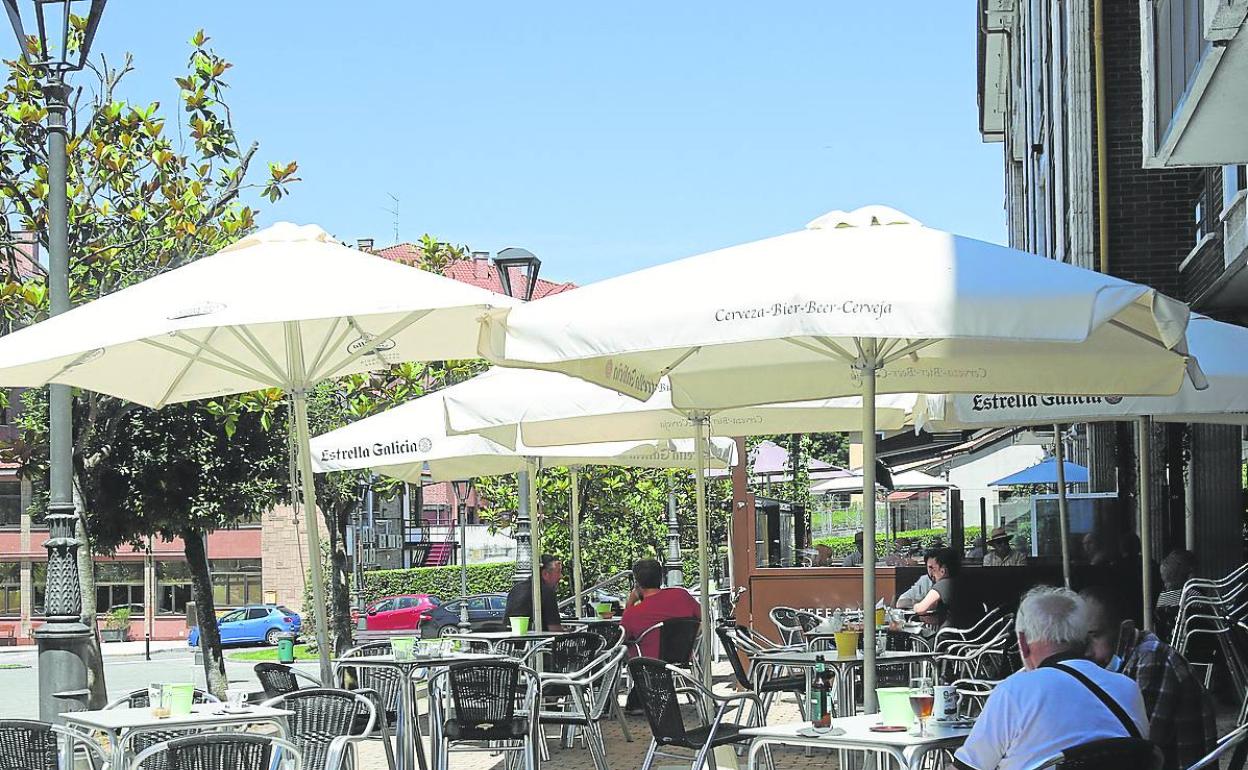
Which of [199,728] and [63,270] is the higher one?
[63,270]

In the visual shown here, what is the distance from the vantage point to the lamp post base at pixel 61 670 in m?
10.4

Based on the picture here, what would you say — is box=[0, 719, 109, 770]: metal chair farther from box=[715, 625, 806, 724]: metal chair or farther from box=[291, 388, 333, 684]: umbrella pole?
box=[715, 625, 806, 724]: metal chair

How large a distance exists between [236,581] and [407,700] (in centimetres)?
6285

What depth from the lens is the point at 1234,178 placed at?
588 inches

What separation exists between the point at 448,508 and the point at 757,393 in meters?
77.4

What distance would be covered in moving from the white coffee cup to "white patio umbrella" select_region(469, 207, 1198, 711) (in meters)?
0.72

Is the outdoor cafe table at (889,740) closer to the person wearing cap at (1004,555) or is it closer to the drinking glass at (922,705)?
→ the drinking glass at (922,705)

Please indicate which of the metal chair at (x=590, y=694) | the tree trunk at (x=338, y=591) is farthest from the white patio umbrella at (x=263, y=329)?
the tree trunk at (x=338, y=591)

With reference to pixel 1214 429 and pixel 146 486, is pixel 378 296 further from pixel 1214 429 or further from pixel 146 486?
pixel 146 486

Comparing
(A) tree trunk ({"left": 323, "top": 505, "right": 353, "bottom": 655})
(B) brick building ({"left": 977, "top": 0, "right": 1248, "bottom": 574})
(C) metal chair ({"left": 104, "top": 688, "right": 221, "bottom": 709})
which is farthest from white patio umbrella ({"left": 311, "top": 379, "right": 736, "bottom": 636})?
(A) tree trunk ({"left": 323, "top": 505, "right": 353, "bottom": 655})

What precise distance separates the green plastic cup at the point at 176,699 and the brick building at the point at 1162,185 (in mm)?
5998

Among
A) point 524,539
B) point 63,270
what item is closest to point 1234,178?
point 524,539

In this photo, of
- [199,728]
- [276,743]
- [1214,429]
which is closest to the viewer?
[276,743]

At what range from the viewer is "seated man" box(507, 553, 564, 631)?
14.9 m
